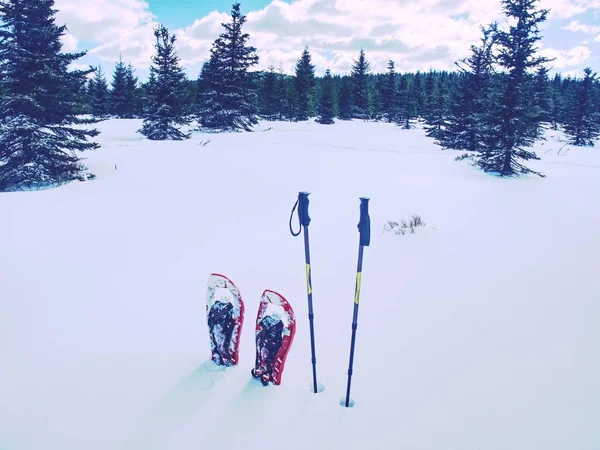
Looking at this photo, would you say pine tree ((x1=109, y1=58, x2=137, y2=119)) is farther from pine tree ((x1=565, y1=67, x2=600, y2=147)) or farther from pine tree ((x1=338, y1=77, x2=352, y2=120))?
pine tree ((x1=565, y1=67, x2=600, y2=147))

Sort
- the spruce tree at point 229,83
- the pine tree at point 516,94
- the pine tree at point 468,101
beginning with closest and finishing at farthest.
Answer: the pine tree at point 516,94
the pine tree at point 468,101
the spruce tree at point 229,83

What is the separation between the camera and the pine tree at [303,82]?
43250 mm

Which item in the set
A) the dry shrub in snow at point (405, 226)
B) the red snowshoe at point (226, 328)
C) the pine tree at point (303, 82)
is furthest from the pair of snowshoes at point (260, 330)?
the pine tree at point (303, 82)

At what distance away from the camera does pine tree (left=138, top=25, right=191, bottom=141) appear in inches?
961

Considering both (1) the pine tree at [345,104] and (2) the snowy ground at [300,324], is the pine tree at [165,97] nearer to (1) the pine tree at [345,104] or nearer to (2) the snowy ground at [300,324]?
(2) the snowy ground at [300,324]

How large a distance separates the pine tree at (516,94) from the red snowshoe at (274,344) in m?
13.9

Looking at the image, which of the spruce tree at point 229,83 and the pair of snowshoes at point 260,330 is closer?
the pair of snowshoes at point 260,330

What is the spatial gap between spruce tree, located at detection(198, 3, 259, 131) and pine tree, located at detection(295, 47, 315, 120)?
14.4m

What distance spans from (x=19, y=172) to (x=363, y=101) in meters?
43.8

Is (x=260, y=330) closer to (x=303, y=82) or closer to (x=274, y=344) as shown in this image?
(x=274, y=344)

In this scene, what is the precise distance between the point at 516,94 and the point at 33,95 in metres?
17.5

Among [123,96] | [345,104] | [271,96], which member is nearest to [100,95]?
[123,96]

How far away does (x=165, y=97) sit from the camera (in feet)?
82.2

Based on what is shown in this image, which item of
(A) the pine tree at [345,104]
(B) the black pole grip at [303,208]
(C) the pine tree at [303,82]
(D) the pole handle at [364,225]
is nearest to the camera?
(D) the pole handle at [364,225]
